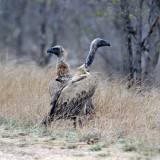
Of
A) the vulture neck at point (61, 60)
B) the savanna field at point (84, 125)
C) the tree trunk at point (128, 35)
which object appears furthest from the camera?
the tree trunk at point (128, 35)

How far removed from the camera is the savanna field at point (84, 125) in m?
8.12

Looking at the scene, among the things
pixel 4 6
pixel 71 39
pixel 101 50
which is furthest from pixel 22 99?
pixel 71 39

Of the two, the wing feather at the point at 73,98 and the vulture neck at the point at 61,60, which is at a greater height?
the vulture neck at the point at 61,60

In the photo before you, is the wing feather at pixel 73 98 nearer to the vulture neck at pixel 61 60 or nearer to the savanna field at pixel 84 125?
the savanna field at pixel 84 125

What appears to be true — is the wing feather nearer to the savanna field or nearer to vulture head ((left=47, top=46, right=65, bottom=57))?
the savanna field

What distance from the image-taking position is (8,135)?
9.27 metres

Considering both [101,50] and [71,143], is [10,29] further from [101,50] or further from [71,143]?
[71,143]

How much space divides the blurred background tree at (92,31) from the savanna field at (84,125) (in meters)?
1.30

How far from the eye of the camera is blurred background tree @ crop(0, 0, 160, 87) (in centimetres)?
1306

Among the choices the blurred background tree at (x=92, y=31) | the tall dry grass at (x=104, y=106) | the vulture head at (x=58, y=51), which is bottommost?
the tall dry grass at (x=104, y=106)

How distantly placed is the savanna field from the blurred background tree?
1.30 m

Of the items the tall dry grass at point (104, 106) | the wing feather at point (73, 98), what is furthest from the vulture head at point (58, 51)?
the wing feather at point (73, 98)

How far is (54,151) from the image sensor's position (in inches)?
325

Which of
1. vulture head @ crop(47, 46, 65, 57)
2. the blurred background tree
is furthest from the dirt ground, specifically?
the blurred background tree
